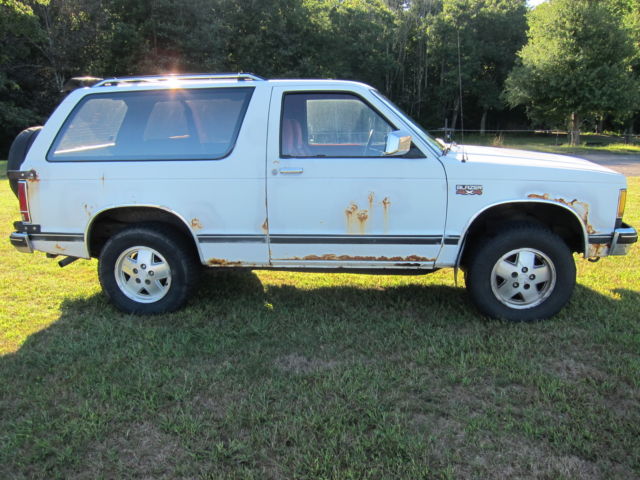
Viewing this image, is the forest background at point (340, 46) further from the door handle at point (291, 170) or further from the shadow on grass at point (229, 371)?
the door handle at point (291, 170)

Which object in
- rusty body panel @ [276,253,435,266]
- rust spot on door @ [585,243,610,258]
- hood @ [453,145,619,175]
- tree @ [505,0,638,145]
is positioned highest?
tree @ [505,0,638,145]

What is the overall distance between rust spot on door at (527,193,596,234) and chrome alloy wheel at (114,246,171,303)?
10.3 feet

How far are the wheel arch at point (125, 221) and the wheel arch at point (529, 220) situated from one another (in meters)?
2.32

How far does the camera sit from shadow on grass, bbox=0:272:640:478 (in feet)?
8.45

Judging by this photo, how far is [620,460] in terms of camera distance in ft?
8.16

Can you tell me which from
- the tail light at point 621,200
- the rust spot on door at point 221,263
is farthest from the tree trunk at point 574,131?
the rust spot on door at point 221,263

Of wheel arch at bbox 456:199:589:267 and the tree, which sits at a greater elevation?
the tree

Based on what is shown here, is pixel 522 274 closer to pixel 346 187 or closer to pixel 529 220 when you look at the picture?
pixel 529 220

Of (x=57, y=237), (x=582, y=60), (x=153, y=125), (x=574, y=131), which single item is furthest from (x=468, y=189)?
(x=574, y=131)

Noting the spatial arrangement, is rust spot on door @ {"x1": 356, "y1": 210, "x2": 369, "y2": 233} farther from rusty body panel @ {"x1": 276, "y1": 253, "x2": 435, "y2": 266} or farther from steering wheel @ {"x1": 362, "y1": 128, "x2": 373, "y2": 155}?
steering wheel @ {"x1": 362, "y1": 128, "x2": 373, "y2": 155}

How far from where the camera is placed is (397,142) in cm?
372

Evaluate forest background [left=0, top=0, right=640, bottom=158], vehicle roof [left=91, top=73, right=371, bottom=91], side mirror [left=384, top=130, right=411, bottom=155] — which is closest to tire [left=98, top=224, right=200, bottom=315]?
vehicle roof [left=91, top=73, right=371, bottom=91]

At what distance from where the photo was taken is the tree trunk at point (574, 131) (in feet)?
90.5

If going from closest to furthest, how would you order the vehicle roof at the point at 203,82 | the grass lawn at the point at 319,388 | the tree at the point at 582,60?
the grass lawn at the point at 319,388, the vehicle roof at the point at 203,82, the tree at the point at 582,60
